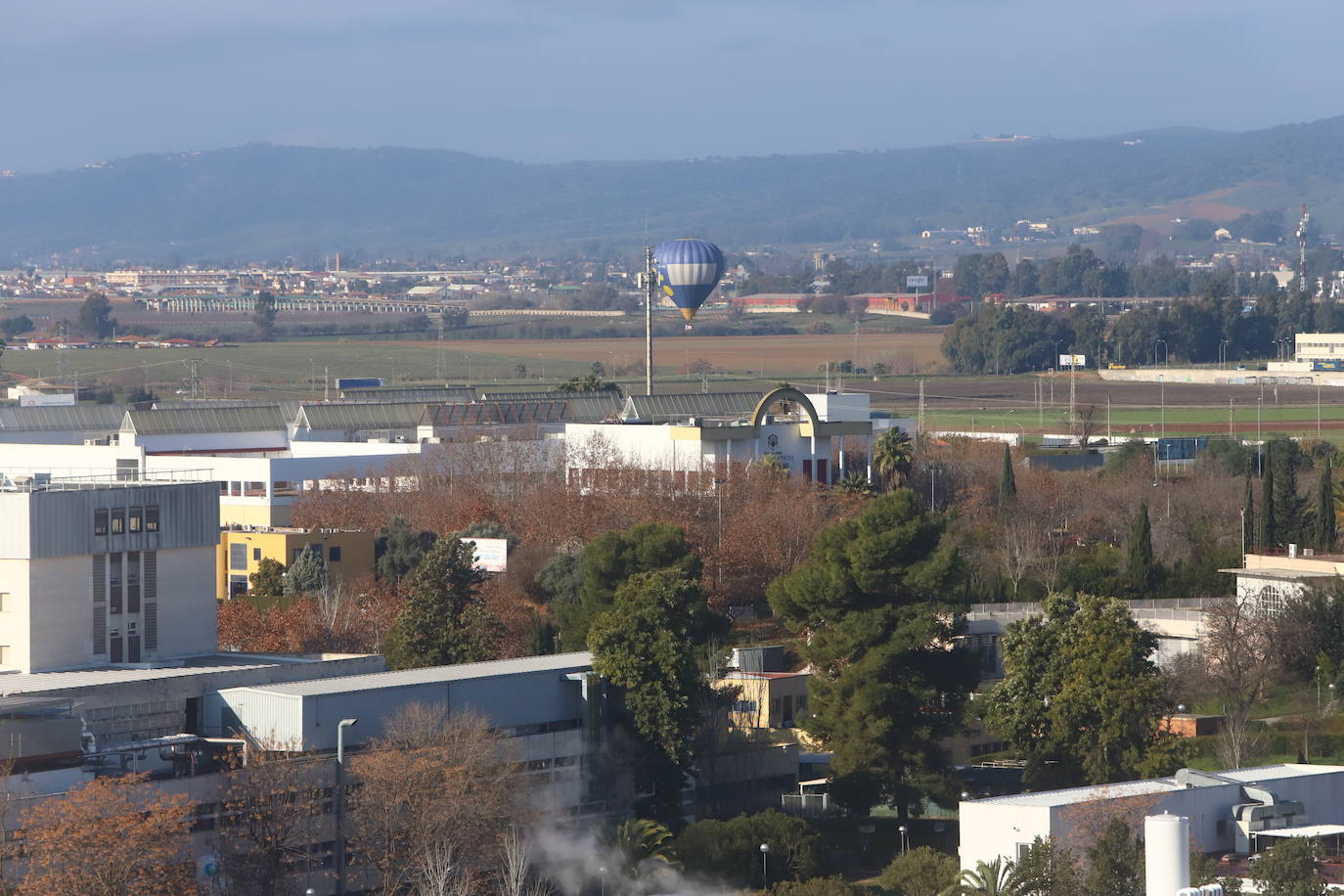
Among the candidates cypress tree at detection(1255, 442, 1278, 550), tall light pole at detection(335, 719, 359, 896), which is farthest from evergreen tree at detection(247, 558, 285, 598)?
cypress tree at detection(1255, 442, 1278, 550)

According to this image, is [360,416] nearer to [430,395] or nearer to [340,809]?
[430,395]

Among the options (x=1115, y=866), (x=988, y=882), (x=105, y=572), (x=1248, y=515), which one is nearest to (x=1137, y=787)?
(x=988, y=882)

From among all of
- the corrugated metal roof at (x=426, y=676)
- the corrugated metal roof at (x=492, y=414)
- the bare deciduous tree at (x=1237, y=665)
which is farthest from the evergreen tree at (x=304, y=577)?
the corrugated metal roof at (x=492, y=414)

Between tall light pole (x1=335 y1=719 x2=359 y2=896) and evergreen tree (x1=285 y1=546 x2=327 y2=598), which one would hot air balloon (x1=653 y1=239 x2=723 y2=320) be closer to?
evergreen tree (x1=285 y1=546 x2=327 y2=598)

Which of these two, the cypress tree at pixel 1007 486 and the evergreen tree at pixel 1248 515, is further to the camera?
the cypress tree at pixel 1007 486

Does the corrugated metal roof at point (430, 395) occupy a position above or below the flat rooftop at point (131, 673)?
above

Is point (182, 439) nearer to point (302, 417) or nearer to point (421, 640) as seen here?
point (302, 417)

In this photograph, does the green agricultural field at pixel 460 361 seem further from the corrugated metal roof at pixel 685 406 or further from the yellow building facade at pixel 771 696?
the yellow building facade at pixel 771 696
